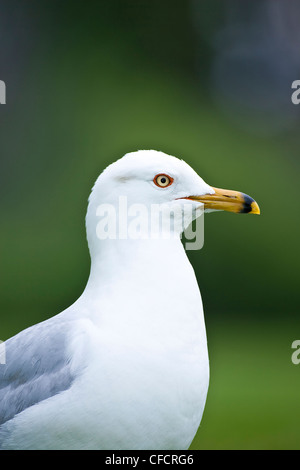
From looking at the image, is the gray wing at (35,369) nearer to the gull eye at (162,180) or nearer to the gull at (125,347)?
the gull at (125,347)

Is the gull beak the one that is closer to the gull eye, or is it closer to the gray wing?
the gull eye

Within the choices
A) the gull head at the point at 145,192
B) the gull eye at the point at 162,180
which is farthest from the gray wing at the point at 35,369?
the gull eye at the point at 162,180

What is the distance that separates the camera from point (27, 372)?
7.55ft

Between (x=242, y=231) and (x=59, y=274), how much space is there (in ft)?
4.72

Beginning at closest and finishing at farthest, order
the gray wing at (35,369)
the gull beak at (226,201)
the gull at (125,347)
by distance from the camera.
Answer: the gull at (125,347) → the gray wing at (35,369) → the gull beak at (226,201)

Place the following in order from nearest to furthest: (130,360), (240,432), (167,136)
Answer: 1. (130,360)
2. (240,432)
3. (167,136)

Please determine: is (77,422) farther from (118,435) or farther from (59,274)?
(59,274)

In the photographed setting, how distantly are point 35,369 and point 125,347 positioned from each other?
316mm

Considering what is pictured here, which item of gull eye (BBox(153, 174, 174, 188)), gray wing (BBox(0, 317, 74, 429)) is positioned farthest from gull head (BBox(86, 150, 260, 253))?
gray wing (BBox(0, 317, 74, 429))

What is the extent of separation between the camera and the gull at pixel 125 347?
2123 millimetres

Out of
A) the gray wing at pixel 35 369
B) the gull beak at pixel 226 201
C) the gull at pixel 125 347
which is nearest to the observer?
the gull at pixel 125 347

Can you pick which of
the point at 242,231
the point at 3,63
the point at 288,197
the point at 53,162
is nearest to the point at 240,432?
the point at 242,231

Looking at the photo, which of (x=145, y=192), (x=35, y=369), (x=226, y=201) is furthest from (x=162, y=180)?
(x=35, y=369)

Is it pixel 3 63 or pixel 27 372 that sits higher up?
pixel 3 63
